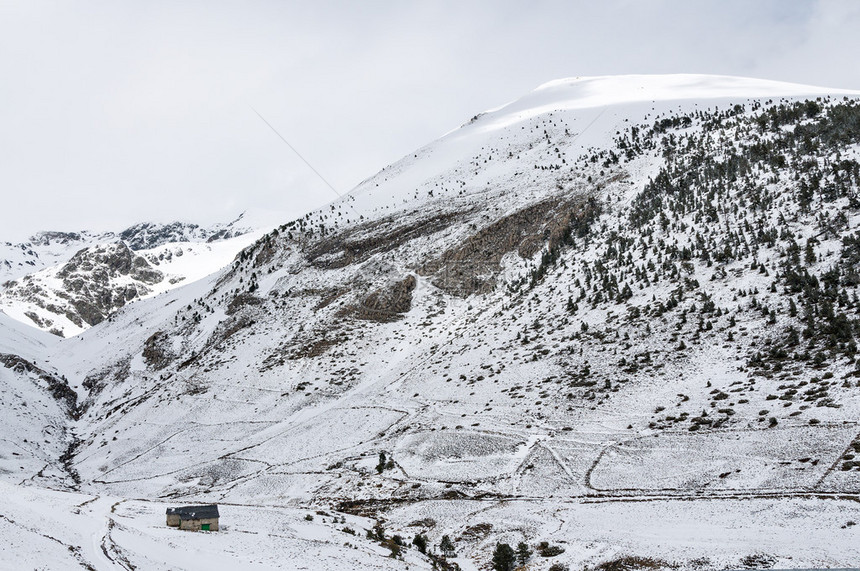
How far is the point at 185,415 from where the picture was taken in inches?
1750

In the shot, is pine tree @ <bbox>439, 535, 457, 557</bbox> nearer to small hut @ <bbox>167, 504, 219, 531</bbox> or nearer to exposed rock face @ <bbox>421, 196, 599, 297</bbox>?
small hut @ <bbox>167, 504, 219, 531</bbox>

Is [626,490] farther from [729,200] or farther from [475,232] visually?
[475,232]

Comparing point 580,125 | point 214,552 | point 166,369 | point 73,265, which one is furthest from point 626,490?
point 73,265

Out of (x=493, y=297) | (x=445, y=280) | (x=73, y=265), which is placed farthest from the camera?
(x=73, y=265)

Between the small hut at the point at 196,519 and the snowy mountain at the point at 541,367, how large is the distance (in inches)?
39.4

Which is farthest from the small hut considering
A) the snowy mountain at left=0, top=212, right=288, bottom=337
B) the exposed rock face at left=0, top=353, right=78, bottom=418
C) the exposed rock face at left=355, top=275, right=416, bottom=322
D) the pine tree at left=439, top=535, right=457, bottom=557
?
the snowy mountain at left=0, top=212, right=288, bottom=337

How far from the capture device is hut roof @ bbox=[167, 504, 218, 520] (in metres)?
22.1

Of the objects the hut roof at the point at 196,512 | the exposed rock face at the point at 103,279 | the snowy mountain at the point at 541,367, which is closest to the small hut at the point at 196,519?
the hut roof at the point at 196,512

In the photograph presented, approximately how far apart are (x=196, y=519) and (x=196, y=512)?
1.04 feet

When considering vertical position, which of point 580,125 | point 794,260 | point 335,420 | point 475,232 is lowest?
point 335,420

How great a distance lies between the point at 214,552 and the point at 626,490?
1564 centimetres

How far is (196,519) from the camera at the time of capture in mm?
22047

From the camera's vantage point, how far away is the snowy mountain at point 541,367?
64.8ft

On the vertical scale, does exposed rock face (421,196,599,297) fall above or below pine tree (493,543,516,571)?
above
